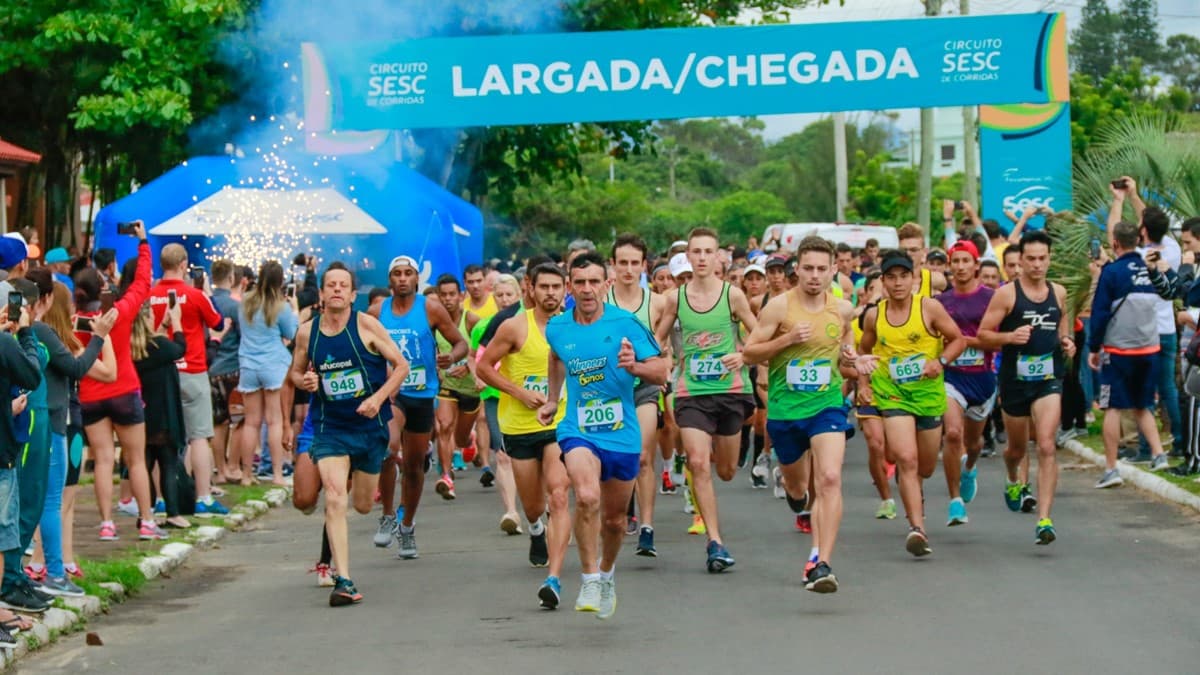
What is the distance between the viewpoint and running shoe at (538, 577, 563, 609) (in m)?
9.62

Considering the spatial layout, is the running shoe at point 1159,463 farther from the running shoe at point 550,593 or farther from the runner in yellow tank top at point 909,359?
the running shoe at point 550,593

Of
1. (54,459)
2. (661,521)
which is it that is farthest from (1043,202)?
(54,459)

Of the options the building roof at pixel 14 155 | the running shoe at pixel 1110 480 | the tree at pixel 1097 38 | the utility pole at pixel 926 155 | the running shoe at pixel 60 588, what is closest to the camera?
the running shoe at pixel 60 588

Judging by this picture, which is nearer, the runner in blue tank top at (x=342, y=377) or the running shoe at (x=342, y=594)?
the running shoe at (x=342, y=594)

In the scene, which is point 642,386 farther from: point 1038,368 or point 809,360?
point 1038,368

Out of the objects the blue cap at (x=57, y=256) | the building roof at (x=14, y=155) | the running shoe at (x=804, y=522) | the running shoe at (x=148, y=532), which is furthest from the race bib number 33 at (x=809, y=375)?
the building roof at (x=14, y=155)

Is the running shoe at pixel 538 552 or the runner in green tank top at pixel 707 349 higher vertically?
the runner in green tank top at pixel 707 349

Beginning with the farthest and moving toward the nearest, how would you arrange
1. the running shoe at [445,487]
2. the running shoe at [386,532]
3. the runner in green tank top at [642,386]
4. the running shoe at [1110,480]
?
the running shoe at [445,487], the running shoe at [1110,480], the running shoe at [386,532], the runner in green tank top at [642,386]

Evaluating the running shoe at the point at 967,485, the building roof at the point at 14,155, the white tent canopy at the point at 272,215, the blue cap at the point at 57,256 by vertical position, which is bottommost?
the running shoe at the point at 967,485

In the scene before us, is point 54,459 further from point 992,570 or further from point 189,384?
point 992,570

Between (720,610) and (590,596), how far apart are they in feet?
2.32

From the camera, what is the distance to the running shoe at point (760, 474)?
1569 centimetres

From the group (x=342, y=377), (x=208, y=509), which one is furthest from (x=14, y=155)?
(x=342, y=377)

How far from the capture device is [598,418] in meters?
9.41
